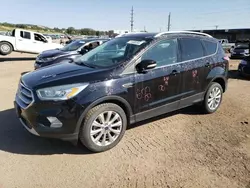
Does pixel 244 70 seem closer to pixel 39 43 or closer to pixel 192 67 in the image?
pixel 192 67

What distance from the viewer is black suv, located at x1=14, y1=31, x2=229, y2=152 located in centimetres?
364

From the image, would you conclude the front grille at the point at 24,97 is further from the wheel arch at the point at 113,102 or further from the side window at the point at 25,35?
the side window at the point at 25,35

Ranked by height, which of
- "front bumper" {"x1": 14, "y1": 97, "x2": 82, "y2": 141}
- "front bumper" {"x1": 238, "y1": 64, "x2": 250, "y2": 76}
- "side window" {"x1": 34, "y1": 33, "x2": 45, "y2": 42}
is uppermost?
"side window" {"x1": 34, "y1": 33, "x2": 45, "y2": 42}

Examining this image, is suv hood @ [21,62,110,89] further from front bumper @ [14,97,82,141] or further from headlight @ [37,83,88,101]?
front bumper @ [14,97,82,141]

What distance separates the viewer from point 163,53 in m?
4.61

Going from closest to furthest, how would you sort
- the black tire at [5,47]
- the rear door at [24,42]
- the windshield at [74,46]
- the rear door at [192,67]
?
the rear door at [192,67]
the windshield at [74,46]
the black tire at [5,47]
the rear door at [24,42]

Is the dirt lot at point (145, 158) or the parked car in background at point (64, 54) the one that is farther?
the parked car in background at point (64, 54)

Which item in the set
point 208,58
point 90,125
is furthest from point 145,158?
point 208,58

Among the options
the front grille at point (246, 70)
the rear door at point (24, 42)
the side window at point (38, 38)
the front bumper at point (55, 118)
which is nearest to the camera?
the front bumper at point (55, 118)

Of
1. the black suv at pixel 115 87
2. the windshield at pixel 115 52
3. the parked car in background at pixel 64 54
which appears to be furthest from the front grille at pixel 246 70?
the windshield at pixel 115 52

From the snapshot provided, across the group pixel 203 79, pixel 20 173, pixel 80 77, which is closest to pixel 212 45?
pixel 203 79

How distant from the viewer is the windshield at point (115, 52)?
170 inches

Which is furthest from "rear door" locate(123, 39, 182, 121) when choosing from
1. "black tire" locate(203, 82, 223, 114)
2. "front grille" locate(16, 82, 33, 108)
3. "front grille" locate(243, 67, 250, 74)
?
"front grille" locate(243, 67, 250, 74)

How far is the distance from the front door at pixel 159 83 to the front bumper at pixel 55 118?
1.09 m
